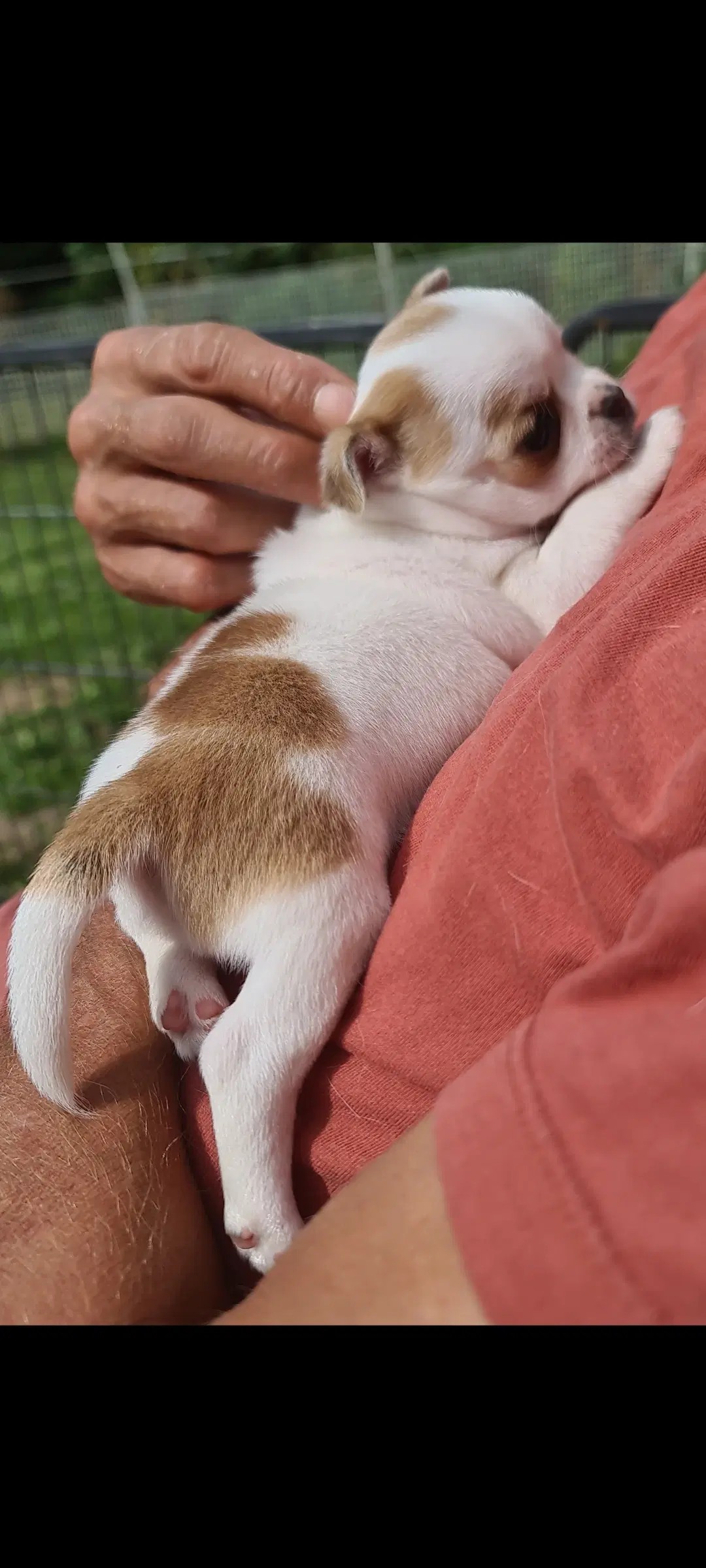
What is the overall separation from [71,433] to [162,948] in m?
1.11

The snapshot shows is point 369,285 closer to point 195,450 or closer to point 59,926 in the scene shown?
point 195,450

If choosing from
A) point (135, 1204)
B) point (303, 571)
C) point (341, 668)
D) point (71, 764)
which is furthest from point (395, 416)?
point (71, 764)

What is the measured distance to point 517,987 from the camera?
3.28 ft

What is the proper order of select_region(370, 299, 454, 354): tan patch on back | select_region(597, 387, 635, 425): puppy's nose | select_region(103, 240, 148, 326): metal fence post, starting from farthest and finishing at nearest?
select_region(103, 240, 148, 326): metal fence post, select_region(370, 299, 454, 354): tan patch on back, select_region(597, 387, 635, 425): puppy's nose

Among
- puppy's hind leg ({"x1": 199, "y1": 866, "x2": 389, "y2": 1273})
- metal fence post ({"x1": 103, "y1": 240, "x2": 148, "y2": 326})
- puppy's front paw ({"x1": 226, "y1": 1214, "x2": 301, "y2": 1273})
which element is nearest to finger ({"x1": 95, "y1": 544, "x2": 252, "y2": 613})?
puppy's hind leg ({"x1": 199, "y1": 866, "x2": 389, "y2": 1273})

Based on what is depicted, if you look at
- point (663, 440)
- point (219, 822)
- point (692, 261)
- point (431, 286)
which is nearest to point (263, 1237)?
point (219, 822)

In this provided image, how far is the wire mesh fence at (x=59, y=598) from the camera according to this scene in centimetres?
319

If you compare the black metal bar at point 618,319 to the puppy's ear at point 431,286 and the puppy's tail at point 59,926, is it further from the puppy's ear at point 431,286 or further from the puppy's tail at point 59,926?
the puppy's tail at point 59,926

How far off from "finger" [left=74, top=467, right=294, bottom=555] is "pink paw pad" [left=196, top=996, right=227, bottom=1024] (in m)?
0.88

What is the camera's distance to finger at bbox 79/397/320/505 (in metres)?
1.78

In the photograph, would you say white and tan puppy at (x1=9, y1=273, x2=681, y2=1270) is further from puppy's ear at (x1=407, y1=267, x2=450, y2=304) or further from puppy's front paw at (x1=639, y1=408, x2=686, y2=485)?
puppy's ear at (x1=407, y1=267, x2=450, y2=304)

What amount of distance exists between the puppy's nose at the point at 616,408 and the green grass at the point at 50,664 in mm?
2037

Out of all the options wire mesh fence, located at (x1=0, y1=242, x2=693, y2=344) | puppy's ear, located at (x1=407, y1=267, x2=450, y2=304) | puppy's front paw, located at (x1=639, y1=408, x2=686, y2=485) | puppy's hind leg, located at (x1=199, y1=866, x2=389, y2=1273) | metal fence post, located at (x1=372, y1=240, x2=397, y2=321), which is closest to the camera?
puppy's hind leg, located at (x1=199, y1=866, x2=389, y2=1273)

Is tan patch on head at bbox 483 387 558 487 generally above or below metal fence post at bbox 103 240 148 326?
above
